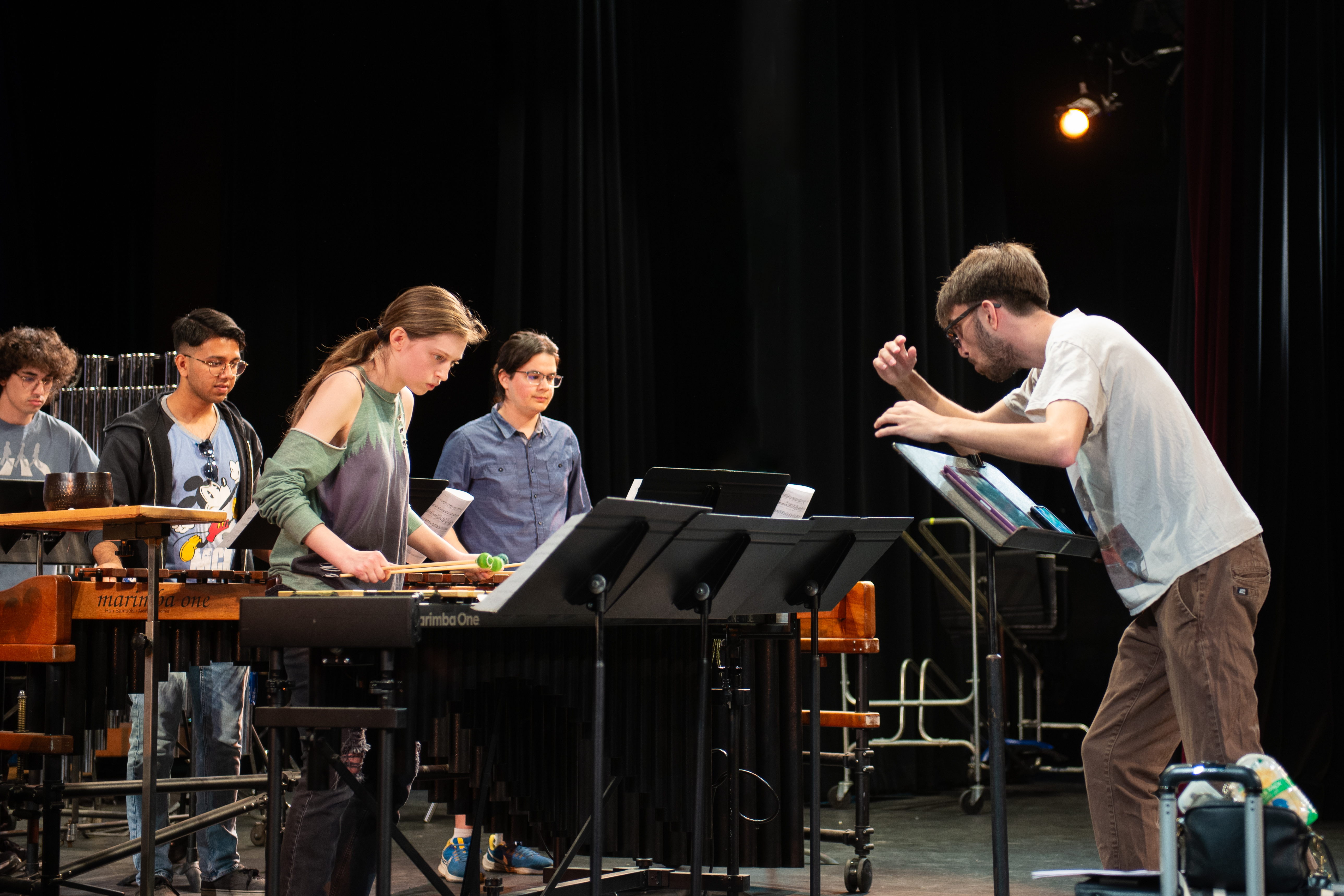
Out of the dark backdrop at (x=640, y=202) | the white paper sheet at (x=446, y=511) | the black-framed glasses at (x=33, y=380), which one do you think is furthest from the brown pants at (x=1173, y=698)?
the black-framed glasses at (x=33, y=380)

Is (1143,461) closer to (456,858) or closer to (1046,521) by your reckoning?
(1046,521)

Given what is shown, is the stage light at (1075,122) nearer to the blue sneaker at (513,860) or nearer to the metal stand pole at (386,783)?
the blue sneaker at (513,860)

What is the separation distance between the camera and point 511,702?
3061 millimetres

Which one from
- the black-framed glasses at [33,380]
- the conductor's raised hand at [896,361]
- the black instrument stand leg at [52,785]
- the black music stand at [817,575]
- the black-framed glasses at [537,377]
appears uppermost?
the black-framed glasses at [537,377]

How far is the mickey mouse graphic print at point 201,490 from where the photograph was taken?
13.3 feet

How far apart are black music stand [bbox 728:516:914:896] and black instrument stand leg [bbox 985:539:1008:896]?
0.32 meters

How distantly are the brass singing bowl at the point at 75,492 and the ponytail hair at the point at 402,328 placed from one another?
50 centimetres

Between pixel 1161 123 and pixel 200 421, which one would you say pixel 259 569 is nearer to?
pixel 200 421

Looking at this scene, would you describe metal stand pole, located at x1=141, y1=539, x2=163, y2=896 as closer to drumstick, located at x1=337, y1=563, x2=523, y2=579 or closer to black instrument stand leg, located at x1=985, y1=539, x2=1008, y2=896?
drumstick, located at x1=337, y1=563, x2=523, y2=579

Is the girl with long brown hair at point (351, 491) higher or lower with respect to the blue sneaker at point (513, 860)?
higher

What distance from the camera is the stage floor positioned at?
4156 millimetres

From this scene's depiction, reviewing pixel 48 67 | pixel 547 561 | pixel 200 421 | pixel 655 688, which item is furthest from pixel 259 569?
pixel 48 67

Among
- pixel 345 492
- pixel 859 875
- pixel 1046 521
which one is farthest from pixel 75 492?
pixel 859 875

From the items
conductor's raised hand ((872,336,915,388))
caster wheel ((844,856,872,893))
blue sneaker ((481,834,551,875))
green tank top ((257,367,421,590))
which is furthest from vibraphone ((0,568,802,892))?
conductor's raised hand ((872,336,915,388))
